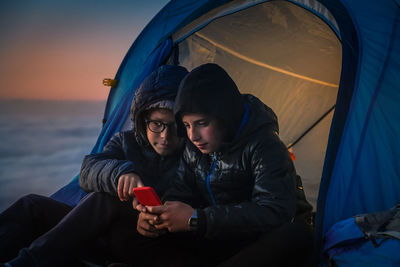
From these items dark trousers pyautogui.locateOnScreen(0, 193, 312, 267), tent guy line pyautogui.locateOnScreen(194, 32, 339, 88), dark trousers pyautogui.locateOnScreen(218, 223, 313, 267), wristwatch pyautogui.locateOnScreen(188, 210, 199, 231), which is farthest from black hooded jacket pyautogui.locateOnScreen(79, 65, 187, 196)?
tent guy line pyautogui.locateOnScreen(194, 32, 339, 88)

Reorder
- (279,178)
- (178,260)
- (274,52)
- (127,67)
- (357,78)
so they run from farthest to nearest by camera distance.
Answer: (274,52) < (127,67) < (357,78) < (178,260) < (279,178)

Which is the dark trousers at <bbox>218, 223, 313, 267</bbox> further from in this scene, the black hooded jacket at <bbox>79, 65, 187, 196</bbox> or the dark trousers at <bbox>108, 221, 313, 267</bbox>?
the black hooded jacket at <bbox>79, 65, 187, 196</bbox>

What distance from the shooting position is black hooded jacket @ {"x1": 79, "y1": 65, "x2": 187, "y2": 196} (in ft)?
3.84

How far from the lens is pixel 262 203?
2.92ft

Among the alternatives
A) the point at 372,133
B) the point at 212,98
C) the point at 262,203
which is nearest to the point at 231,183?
the point at 262,203

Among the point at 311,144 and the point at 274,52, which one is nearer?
the point at 274,52

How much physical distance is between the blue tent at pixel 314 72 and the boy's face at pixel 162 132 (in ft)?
1.83

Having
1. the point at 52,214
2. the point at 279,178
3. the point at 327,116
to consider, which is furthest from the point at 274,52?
the point at 52,214

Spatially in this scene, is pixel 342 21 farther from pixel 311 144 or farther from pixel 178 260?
pixel 311 144

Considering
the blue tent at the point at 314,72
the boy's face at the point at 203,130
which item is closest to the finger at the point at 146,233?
the boy's face at the point at 203,130

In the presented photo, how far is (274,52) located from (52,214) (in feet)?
5.58

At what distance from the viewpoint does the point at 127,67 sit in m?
2.02

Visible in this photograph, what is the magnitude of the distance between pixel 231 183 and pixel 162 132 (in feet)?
1.15

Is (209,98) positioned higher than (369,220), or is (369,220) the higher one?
(209,98)
